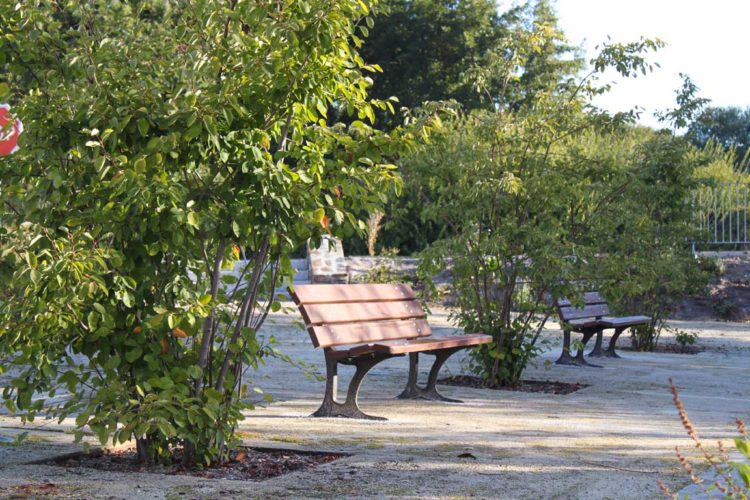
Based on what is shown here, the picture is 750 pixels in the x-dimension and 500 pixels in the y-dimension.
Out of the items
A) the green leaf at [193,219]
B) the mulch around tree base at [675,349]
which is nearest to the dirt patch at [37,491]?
the green leaf at [193,219]

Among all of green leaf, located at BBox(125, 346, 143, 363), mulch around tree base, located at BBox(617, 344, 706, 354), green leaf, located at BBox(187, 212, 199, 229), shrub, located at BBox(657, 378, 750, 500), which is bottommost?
shrub, located at BBox(657, 378, 750, 500)

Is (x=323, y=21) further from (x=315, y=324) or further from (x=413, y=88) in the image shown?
(x=413, y=88)

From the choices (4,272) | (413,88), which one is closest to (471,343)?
(4,272)

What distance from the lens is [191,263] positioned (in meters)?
5.46

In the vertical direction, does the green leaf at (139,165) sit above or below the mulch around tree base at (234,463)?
above

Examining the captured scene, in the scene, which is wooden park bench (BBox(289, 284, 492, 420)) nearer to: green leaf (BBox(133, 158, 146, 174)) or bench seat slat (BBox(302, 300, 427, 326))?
bench seat slat (BBox(302, 300, 427, 326))

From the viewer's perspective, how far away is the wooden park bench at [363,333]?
7422 mm

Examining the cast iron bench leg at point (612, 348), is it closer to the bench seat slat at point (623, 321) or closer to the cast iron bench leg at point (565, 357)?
the bench seat slat at point (623, 321)

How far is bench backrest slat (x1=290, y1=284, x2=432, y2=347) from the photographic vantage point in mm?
7398

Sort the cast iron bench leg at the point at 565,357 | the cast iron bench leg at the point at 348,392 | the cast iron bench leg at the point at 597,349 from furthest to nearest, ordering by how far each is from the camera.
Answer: the cast iron bench leg at the point at 597,349 → the cast iron bench leg at the point at 565,357 → the cast iron bench leg at the point at 348,392

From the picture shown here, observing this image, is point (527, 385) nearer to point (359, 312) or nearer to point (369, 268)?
point (359, 312)

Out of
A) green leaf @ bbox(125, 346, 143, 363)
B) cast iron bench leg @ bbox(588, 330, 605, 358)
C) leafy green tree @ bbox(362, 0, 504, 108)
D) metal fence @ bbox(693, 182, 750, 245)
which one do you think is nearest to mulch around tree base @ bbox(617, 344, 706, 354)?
cast iron bench leg @ bbox(588, 330, 605, 358)

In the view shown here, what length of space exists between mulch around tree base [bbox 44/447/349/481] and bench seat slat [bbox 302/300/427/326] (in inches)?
60.7

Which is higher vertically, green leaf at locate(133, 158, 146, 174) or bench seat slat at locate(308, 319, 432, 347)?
green leaf at locate(133, 158, 146, 174)
